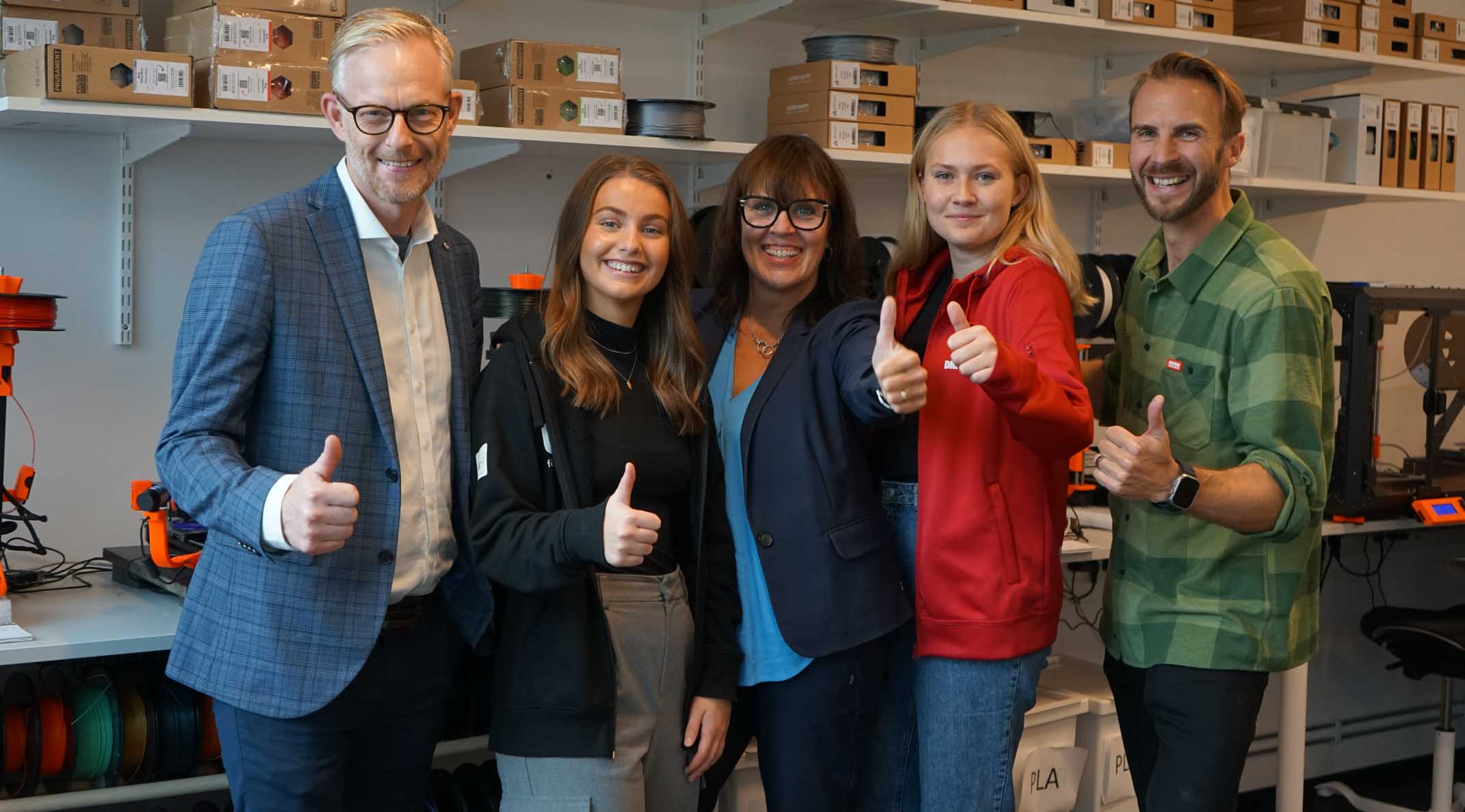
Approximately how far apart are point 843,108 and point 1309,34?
1.62 metres

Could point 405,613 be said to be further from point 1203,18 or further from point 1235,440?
point 1203,18

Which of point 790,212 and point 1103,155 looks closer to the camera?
point 790,212

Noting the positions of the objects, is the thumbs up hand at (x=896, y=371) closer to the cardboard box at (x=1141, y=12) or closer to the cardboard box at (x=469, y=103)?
the cardboard box at (x=469, y=103)

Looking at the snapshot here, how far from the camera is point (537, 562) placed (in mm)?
1718

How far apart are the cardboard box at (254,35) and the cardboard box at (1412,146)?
3215 mm

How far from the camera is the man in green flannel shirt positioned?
2021 mm

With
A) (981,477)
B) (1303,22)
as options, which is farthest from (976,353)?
(1303,22)

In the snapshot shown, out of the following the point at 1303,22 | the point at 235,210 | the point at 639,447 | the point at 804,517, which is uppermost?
the point at 1303,22

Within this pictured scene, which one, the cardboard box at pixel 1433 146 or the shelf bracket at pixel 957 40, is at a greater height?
the shelf bracket at pixel 957 40

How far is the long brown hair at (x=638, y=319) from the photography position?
1875 mm

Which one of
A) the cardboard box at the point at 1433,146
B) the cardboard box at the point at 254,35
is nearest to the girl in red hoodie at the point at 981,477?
the cardboard box at the point at 254,35

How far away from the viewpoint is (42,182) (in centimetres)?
280

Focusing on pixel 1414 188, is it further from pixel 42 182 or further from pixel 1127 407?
pixel 42 182

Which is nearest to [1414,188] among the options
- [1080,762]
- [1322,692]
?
[1322,692]
